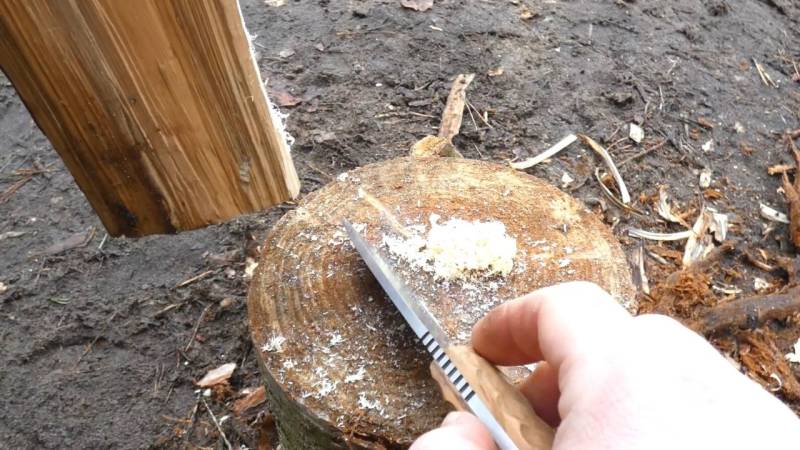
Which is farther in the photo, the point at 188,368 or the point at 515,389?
the point at 188,368

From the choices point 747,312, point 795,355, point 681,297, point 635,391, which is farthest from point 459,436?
point 795,355

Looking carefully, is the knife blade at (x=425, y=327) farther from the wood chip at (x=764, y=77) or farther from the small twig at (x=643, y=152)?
the wood chip at (x=764, y=77)

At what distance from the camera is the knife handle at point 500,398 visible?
1.06 m

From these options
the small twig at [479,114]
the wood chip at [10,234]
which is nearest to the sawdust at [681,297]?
the small twig at [479,114]

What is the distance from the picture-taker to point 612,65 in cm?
407

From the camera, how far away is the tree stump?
154 cm

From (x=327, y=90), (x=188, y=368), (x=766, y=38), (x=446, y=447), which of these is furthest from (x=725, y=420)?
(x=766, y=38)

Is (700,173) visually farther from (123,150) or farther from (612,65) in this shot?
(123,150)

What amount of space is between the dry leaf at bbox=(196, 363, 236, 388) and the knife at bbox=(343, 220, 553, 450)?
1368mm

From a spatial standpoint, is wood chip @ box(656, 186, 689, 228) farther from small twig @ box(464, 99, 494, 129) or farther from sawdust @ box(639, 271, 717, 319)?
small twig @ box(464, 99, 494, 129)

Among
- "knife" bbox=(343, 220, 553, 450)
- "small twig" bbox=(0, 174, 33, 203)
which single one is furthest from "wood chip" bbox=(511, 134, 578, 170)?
"small twig" bbox=(0, 174, 33, 203)

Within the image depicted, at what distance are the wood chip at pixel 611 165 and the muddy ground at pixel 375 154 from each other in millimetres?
61

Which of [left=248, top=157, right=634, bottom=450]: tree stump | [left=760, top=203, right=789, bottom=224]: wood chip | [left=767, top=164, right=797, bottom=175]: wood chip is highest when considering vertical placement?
[left=248, top=157, right=634, bottom=450]: tree stump

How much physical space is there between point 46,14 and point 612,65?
11.6 feet
